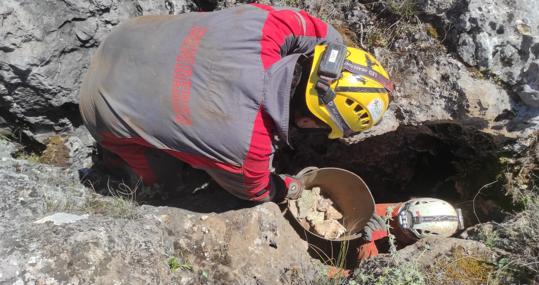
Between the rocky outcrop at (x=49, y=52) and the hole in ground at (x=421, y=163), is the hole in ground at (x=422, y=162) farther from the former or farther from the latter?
the rocky outcrop at (x=49, y=52)

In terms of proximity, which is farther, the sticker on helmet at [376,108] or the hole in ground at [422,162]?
the hole in ground at [422,162]

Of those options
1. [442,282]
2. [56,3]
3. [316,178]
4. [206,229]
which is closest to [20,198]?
A: [206,229]

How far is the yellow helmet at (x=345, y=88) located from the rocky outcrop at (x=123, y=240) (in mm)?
1014

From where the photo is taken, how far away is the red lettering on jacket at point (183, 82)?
9.39 ft

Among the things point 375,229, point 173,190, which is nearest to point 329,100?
point 375,229

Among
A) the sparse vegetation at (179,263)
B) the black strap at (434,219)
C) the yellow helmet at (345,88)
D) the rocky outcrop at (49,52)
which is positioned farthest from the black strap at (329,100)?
the rocky outcrop at (49,52)

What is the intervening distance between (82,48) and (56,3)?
16.0 inches

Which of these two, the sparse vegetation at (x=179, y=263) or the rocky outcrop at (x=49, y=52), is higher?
the rocky outcrop at (x=49, y=52)

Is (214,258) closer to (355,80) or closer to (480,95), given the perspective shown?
(355,80)

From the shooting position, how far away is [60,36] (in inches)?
150

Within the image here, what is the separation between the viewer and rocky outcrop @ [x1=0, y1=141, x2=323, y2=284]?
2.72 m

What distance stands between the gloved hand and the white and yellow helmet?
0.15m

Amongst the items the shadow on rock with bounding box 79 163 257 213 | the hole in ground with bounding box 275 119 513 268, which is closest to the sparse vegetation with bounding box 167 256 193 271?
the shadow on rock with bounding box 79 163 257 213

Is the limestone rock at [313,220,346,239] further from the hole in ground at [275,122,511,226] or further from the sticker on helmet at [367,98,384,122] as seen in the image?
the sticker on helmet at [367,98,384,122]
